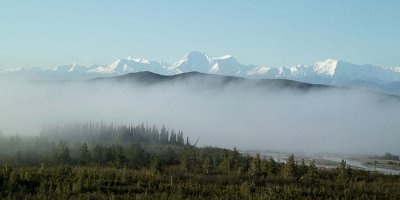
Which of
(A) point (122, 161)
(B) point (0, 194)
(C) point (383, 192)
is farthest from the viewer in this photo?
(A) point (122, 161)

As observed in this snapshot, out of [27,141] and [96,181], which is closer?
[96,181]

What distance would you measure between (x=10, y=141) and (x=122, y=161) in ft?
186

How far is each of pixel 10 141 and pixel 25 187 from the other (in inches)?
4503

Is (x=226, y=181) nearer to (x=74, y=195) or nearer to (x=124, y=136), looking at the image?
(x=74, y=195)

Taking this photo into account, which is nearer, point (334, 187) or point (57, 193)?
point (57, 193)

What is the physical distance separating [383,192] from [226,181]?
14656 mm

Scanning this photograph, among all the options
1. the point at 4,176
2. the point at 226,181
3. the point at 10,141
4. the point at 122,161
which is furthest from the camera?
the point at 10,141

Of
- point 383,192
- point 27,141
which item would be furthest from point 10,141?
point 383,192

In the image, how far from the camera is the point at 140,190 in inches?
1489

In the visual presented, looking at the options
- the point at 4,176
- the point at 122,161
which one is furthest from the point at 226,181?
the point at 122,161

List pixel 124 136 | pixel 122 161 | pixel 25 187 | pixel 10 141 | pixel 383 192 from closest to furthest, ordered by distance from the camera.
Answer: pixel 25 187 → pixel 383 192 → pixel 122 161 → pixel 10 141 → pixel 124 136

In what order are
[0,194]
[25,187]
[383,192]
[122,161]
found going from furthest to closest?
1. [122,161]
2. [383,192]
3. [25,187]
4. [0,194]

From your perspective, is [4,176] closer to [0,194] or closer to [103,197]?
[0,194]

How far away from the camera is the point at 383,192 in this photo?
43.2 m
